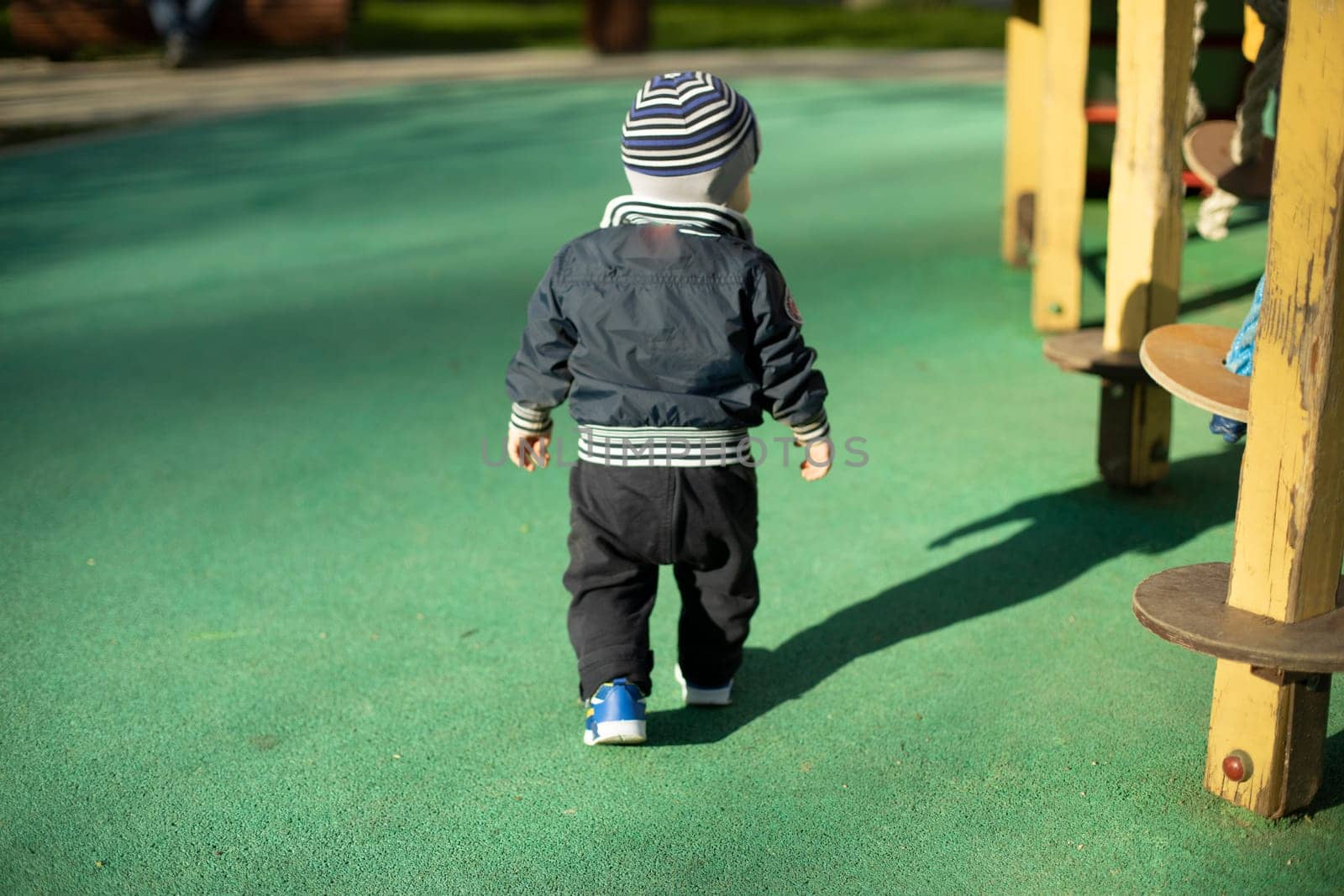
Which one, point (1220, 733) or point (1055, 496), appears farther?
point (1055, 496)

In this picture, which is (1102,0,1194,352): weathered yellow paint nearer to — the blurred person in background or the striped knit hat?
the striped knit hat

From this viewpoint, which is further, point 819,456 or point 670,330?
point 819,456

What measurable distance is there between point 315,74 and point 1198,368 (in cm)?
1397

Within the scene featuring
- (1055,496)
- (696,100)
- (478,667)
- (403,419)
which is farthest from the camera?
(403,419)

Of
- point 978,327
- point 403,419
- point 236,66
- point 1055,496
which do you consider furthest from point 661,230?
point 236,66

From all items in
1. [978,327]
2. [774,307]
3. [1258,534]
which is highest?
[774,307]

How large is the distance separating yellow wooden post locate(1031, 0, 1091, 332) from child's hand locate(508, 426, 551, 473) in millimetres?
3030

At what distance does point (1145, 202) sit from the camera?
355 centimetres

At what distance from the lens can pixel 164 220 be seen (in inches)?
309

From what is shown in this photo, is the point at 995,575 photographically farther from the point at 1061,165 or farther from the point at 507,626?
the point at 1061,165

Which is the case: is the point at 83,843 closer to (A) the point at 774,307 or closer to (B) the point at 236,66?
(A) the point at 774,307

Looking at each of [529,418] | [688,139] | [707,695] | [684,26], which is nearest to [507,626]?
[707,695]

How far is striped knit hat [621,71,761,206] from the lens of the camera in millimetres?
2443

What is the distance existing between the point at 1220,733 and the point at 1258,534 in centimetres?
37
